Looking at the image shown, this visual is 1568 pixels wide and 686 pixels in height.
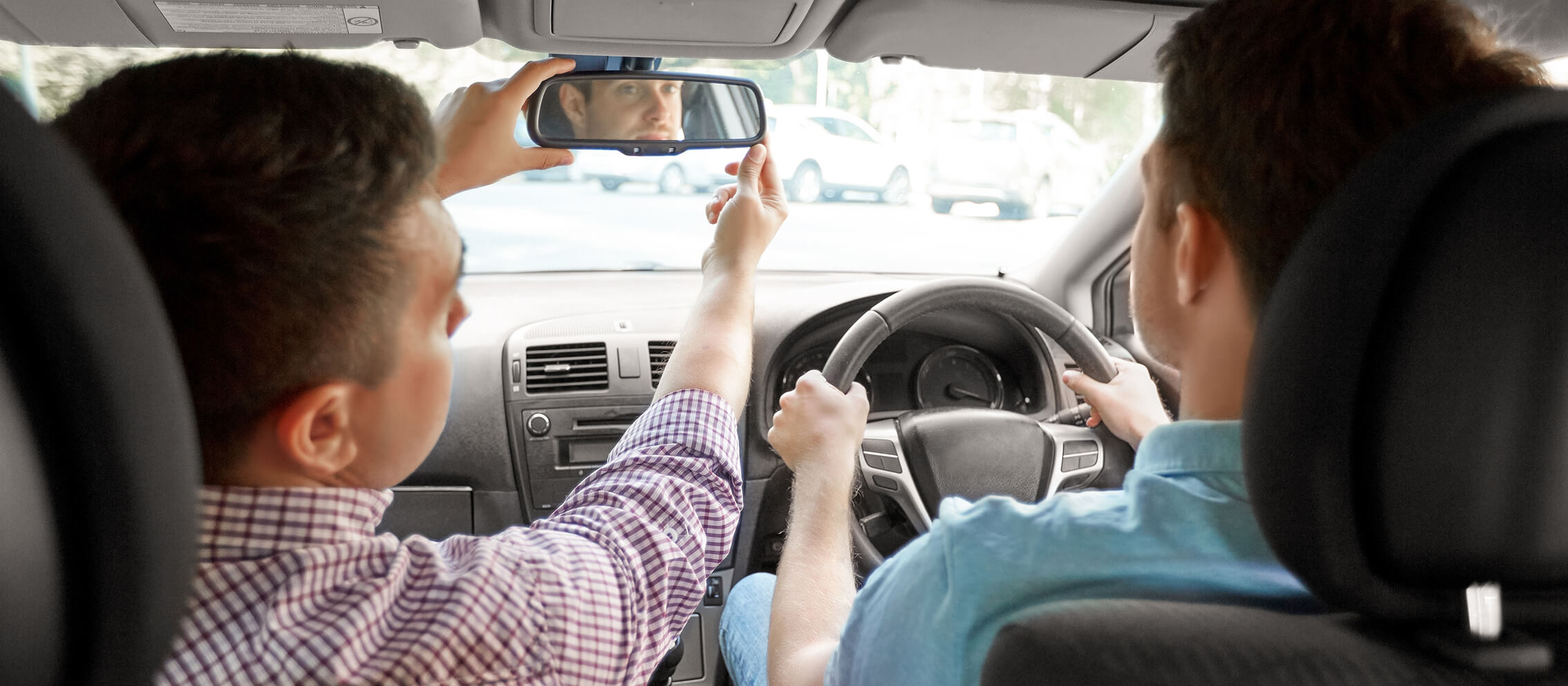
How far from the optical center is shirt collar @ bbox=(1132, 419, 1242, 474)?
1206mm

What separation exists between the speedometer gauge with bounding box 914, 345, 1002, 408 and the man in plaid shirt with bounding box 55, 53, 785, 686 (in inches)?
72.5

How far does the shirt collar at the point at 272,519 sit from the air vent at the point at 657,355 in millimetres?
2138

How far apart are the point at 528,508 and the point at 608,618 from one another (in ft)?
6.82

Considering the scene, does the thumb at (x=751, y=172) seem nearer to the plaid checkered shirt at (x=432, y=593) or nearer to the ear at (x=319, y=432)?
the plaid checkered shirt at (x=432, y=593)

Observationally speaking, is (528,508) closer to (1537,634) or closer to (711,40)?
(711,40)

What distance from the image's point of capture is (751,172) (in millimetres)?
2041

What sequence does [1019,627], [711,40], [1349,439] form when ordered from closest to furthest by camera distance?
[1349,439] → [1019,627] → [711,40]

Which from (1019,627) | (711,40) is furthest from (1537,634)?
(711,40)

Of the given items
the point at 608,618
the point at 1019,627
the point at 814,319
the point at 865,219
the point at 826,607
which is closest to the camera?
the point at 1019,627

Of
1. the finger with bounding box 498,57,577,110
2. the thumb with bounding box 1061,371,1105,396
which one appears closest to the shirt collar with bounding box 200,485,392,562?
the finger with bounding box 498,57,577,110

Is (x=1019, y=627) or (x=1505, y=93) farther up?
(x=1505, y=93)

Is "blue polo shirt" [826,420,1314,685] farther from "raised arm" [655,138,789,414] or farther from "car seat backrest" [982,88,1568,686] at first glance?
"raised arm" [655,138,789,414]

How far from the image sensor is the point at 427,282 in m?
1.13

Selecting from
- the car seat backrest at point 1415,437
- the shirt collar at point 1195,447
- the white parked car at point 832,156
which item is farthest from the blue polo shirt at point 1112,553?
→ the white parked car at point 832,156
